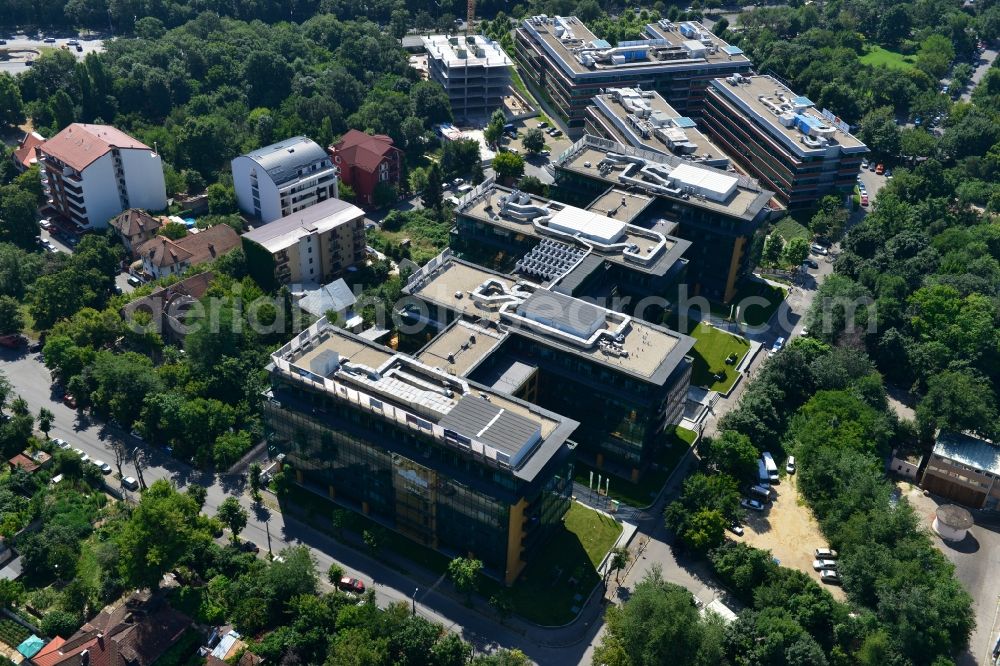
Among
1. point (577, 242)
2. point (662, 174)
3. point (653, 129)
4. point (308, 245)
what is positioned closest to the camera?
point (577, 242)

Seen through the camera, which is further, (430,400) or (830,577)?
(830,577)

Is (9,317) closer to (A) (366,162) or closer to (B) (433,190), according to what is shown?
(A) (366,162)

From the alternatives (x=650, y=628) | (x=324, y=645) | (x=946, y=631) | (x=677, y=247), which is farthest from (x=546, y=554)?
(x=677, y=247)

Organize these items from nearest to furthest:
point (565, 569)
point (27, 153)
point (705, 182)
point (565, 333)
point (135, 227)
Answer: point (565, 569)
point (565, 333)
point (705, 182)
point (135, 227)
point (27, 153)

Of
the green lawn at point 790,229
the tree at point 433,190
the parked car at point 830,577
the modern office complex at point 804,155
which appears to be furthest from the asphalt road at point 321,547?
the modern office complex at point 804,155

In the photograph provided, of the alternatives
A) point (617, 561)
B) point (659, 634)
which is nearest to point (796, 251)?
point (617, 561)

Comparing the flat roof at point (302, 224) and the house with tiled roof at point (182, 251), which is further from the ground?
the flat roof at point (302, 224)

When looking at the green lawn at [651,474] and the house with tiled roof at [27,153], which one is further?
the house with tiled roof at [27,153]

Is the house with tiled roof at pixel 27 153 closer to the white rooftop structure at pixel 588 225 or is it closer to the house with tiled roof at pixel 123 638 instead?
the white rooftop structure at pixel 588 225
